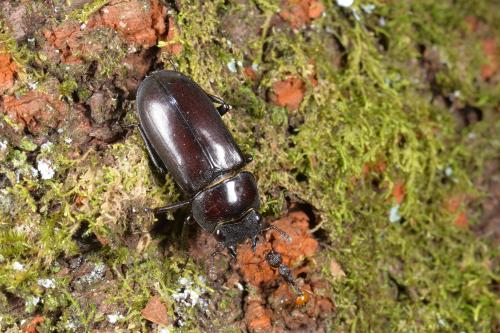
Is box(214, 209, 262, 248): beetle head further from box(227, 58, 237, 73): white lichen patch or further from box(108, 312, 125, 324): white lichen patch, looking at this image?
box(227, 58, 237, 73): white lichen patch

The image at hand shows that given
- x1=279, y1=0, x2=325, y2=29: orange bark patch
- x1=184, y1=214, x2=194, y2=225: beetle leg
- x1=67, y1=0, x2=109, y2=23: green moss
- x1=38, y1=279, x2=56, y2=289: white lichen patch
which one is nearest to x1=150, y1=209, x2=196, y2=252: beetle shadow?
x1=184, y1=214, x2=194, y2=225: beetle leg

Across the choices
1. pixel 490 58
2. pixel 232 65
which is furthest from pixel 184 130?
pixel 490 58

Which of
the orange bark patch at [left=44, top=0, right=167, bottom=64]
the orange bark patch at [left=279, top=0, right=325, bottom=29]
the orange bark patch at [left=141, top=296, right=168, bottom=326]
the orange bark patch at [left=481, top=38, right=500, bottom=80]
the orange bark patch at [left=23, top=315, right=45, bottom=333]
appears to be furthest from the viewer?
the orange bark patch at [left=481, top=38, right=500, bottom=80]

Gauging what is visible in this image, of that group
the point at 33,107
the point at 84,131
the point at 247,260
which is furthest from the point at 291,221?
the point at 33,107

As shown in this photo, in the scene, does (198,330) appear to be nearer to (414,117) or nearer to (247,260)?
(247,260)

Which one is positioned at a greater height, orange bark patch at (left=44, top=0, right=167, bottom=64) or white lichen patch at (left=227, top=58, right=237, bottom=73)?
orange bark patch at (left=44, top=0, right=167, bottom=64)

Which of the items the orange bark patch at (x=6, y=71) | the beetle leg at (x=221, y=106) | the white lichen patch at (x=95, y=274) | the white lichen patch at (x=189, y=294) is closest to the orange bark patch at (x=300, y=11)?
the beetle leg at (x=221, y=106)
